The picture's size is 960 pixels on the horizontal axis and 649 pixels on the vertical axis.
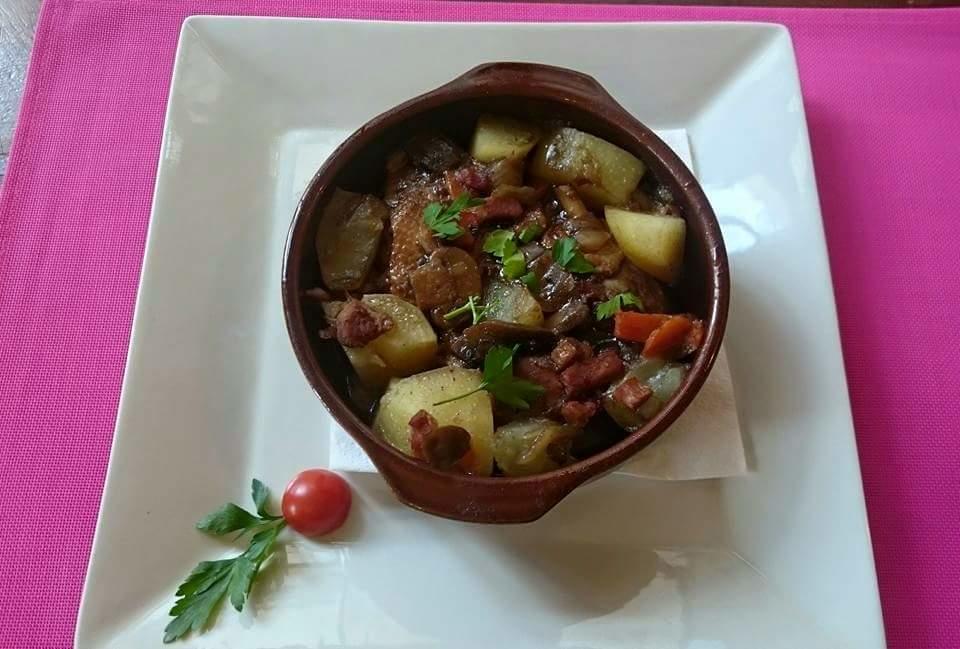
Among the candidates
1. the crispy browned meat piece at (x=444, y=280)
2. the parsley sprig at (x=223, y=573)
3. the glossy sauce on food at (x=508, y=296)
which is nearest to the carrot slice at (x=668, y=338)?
the glossy sauce on food at (x=508, y=296)

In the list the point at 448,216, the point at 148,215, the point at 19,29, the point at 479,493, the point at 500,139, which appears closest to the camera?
the point at 479,493

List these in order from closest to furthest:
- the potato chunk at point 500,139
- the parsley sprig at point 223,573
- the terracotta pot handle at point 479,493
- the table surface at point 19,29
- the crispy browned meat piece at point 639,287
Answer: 1. the terracotta pot handle at point 479,493
2. the parsley sprig at point 223,573
3. the crispy browned meat piece at point 639,287
4. the potato chunk at point 500,139
5. the table surface at point 19,29

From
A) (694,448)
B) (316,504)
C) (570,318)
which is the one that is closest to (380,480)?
(316,504)

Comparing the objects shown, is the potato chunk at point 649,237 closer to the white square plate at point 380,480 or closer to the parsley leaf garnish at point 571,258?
the parsley leaf garnish at point 571,258

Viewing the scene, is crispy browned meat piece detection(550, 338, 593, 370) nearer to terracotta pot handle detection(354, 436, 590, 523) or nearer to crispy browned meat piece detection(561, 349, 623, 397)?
crispy browned meat piece detection(561, 349, 623, 397)

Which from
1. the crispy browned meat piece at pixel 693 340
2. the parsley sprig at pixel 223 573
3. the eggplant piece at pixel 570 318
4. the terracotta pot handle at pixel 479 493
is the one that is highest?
the eggplant piece at pixel 570 318

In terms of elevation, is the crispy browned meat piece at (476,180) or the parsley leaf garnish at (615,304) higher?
the crispy browned meat piece at (476,180)

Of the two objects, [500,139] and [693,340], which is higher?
[500,139]

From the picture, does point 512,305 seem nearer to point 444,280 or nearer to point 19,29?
point 444,280
